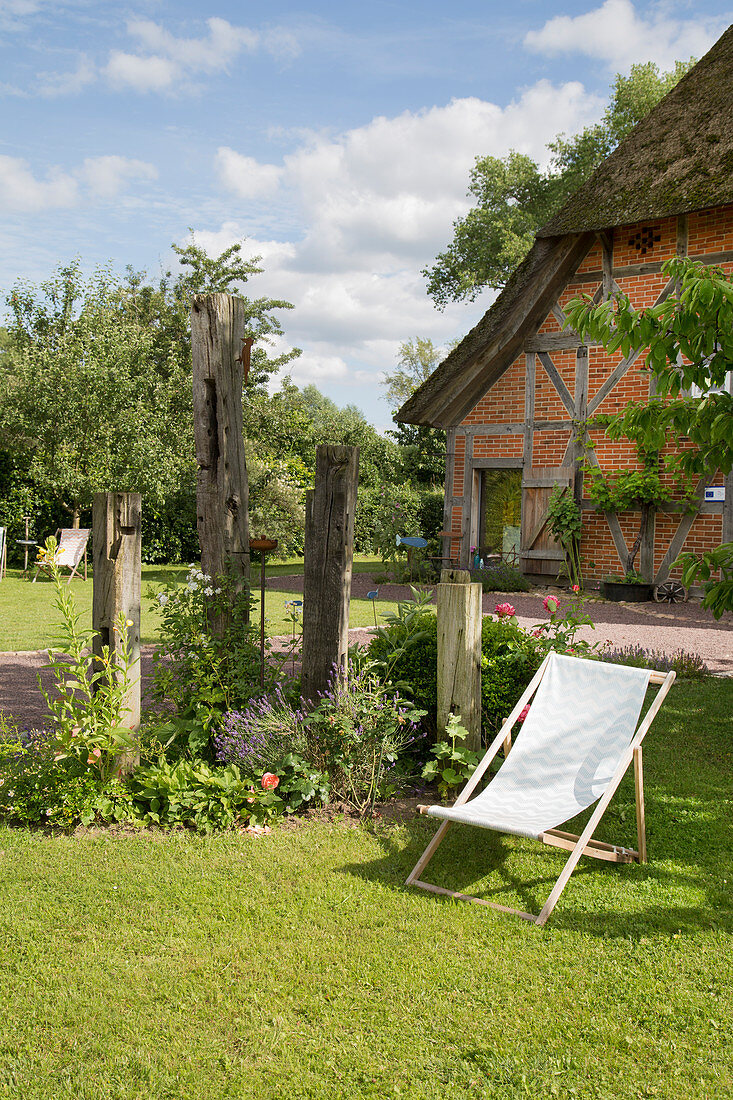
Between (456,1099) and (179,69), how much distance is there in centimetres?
637

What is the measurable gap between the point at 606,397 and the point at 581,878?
400 inches

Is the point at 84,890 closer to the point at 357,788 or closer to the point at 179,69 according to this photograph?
the point at 357,788

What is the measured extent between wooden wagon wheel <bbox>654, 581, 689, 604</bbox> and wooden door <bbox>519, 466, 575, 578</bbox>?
1.60m

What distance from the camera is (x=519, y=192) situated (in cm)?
2538

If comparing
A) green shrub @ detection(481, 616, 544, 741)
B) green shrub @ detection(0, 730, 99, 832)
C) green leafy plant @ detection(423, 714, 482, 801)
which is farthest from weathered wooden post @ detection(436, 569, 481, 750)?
green shrub @ detection(0, 730, 99, 832)

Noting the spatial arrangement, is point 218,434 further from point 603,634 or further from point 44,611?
point 44,611

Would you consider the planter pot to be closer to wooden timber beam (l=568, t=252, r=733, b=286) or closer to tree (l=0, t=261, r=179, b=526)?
wooden timber beam (l=568, t=252, r=733, b=286)

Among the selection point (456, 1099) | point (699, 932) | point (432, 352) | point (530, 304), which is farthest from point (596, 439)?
point (432, 352)

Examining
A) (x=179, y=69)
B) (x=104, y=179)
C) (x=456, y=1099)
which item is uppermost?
(x=179, y=69)

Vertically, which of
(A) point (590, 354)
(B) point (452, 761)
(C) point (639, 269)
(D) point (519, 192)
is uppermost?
(D) point (519, 192)

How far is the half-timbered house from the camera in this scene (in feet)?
36.3

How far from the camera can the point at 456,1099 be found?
198 centimetres

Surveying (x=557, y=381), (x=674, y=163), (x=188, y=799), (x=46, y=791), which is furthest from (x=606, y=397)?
(x=46, y=791)

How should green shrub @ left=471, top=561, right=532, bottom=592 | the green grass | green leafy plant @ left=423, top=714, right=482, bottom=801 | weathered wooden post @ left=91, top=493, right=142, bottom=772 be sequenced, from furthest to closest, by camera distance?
green shrub @ left=471, top=561, right=532, bottom=592 < green leafy plant @ left=423, top=714, right=482, bottom=801 < weathered wooden post @ left=91, top=493, right=142, bottom=772 < the green grass
